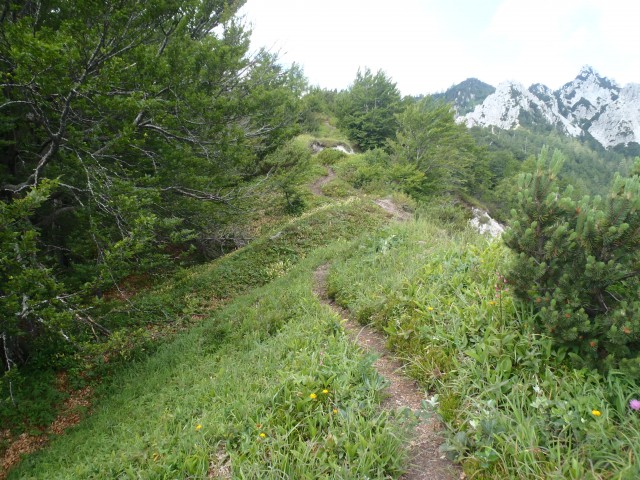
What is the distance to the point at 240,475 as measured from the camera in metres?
3.00

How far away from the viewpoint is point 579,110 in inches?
6668

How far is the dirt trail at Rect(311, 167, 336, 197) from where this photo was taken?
23.6 meters

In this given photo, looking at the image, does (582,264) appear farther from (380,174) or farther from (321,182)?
(321,182)

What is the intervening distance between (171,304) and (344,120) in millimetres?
31678

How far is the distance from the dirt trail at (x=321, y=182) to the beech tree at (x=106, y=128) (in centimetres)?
1303

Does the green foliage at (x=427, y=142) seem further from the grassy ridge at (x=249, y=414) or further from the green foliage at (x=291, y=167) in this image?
the grassy ridge at (x=249, y=414)

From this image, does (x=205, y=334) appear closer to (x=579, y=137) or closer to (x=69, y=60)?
(x=69, y=60)

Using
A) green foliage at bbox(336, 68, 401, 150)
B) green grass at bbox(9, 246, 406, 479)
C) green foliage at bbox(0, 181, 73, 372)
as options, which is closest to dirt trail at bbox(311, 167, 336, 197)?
green foliage at bbox(336, 68, 401, 150)

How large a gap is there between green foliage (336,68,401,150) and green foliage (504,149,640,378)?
3183 centimetres

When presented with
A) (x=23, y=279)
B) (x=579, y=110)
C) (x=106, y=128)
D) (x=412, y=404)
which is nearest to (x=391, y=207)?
(x=106, y=128)

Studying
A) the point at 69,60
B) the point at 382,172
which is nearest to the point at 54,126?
the point at 69,60

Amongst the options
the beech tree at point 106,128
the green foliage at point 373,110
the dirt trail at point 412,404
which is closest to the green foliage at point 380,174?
the green foliage at point 373,110

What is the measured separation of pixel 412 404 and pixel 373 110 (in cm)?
3399

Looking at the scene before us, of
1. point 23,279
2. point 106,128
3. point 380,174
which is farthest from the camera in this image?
point 380,174
